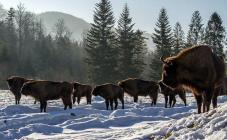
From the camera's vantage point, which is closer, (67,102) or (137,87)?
(67,102)

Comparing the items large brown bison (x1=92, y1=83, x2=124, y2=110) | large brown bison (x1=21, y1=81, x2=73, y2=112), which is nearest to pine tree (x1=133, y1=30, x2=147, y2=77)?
large brown bison (x1=92, y1=83, x2=124, y2=110)

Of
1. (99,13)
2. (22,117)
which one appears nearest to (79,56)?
(99,13)

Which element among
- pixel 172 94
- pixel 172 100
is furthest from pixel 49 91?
pixel 172 100

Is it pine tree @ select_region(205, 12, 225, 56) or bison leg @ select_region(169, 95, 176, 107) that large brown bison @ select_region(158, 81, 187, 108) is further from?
pine tree @ select_region(205, 12, 225, 56)

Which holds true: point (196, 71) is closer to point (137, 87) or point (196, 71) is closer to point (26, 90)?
point (26, 90)

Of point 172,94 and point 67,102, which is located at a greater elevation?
point 172,94

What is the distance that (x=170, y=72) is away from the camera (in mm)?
13023

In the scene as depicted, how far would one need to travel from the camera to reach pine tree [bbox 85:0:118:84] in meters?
64.9

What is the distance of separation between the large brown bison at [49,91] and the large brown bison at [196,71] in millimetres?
13347

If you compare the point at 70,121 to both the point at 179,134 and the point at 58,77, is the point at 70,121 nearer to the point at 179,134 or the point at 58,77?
the point at 179,134

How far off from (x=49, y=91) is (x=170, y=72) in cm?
1383

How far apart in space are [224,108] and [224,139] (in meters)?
1.60

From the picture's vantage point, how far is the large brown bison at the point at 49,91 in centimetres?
2566

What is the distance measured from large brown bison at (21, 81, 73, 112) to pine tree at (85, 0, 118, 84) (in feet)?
124
